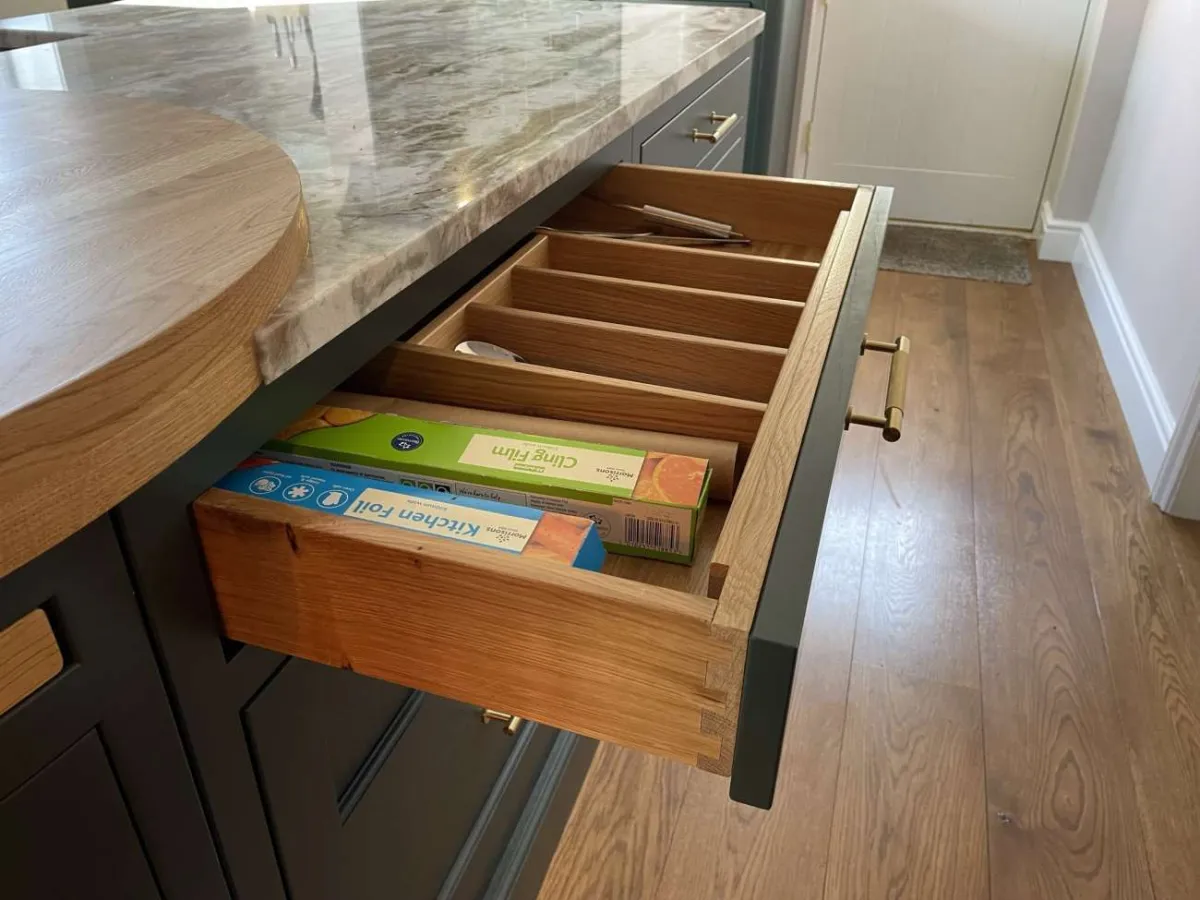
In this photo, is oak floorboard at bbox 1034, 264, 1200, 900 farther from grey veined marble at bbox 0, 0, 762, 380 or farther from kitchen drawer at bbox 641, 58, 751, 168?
grey veined marble at bbox 0, 0, 762, 380

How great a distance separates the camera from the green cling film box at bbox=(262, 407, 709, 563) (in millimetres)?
598

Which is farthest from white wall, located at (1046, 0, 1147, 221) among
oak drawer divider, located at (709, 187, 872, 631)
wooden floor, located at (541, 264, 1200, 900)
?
oak drawer divider, located at (709, 187, 872, 631)

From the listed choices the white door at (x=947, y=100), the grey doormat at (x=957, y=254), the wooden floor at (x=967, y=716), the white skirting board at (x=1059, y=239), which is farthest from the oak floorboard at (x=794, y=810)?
the white door at (x=947, y=100)

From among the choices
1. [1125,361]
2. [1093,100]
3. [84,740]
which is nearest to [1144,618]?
[1125,361]

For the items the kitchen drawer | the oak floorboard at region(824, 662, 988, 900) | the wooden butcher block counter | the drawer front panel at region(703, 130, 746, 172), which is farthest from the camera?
the drawer front panel at region(703, 130, 746, 172)

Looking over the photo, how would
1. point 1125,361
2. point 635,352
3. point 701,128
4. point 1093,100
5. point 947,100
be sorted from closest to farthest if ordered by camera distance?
point 635,352 < point 701,128 < point 1125,361 < point 1093,100 < point 947,100

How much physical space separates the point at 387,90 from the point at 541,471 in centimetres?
59

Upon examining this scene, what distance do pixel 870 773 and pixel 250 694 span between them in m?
1.06

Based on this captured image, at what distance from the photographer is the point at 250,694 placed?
586 millimetres

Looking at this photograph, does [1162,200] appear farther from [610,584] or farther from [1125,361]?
[610,584]

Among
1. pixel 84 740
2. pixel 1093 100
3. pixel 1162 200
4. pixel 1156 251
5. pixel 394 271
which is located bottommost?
pixel 1156 251

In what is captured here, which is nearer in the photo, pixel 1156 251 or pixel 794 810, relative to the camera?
pixel 794 810

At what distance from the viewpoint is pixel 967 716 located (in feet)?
4.79

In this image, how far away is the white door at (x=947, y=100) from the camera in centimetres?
327
